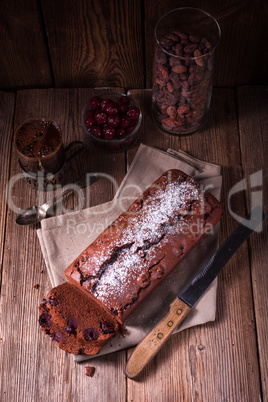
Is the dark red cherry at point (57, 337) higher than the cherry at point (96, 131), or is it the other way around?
the cherry at point (96, 131)

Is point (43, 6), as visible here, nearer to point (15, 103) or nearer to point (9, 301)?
point (15, 103)

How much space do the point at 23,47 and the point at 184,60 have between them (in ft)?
1.89

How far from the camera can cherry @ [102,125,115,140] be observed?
172 centimetres

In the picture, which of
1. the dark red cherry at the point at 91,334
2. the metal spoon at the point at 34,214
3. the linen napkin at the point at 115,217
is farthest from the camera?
the metal spoon at the point at 34,214

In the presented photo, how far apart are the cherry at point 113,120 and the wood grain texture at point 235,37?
25cm

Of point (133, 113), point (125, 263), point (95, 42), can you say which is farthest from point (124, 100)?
point (125, 263)

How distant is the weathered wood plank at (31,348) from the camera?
1505mm

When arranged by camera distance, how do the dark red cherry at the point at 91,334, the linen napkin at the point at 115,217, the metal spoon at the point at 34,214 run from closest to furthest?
the dark red cherry at the point at 91,334 → the linen napkin at the point at 115,217 → the metal spoon at the point at 34,214

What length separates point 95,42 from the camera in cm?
173

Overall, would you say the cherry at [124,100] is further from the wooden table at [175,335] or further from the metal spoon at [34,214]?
the metal spoon at [34,214]

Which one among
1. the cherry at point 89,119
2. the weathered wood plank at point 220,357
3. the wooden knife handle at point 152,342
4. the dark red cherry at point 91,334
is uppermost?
the cherry at point 89,119

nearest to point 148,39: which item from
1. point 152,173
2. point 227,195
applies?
point 152,173

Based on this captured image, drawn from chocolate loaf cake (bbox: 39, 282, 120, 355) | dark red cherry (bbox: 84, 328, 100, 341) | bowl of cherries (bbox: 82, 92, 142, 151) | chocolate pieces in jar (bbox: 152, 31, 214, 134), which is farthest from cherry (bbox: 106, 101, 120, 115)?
dark red cherry (bbox: 84, 328, 100, 341)

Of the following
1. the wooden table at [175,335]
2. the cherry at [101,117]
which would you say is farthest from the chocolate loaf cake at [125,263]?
the cherry at [101,117]
